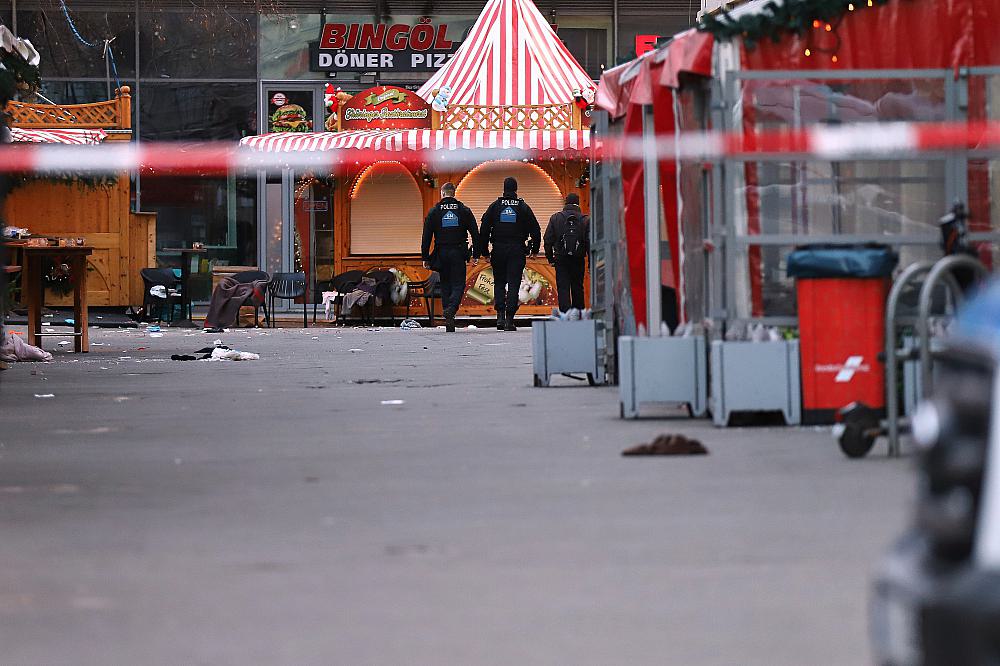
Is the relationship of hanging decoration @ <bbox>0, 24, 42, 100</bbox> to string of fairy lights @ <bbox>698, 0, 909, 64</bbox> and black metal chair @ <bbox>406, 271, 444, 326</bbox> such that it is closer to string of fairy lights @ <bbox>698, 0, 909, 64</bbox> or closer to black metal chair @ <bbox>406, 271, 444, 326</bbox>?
string of fairy lights @ <bbox>698, 0, 909, 64</bbox>

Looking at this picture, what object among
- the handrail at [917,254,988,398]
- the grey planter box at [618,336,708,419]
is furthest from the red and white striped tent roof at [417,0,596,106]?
the handrail at [917,254,988,398]

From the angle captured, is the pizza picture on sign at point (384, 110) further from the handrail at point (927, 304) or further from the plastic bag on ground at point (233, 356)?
the handrail at point (927, 304)

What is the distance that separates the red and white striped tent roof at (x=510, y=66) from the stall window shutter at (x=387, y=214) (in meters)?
1.76

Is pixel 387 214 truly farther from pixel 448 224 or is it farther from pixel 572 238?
pixel 572 238

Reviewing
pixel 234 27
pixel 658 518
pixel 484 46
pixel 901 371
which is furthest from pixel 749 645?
pixel 234 27

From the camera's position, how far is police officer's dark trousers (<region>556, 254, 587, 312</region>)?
2769 centimetres

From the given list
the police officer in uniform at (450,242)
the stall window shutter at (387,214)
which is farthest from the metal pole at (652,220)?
the stall window shutter at (387,214)

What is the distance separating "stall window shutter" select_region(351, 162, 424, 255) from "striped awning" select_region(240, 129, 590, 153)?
5.22 ft

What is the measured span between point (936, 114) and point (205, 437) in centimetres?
477

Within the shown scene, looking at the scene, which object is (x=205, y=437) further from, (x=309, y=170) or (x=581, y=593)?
(x=309, y=170)

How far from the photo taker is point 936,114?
11.2 m

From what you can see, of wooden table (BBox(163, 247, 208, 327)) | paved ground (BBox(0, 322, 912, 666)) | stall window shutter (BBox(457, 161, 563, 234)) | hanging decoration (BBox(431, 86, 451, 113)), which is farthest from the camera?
stall window shutter (BBox(457, 161, 563, 234))

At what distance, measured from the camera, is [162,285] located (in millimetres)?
31156

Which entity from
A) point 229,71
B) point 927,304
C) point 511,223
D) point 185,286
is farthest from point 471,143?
point 927,304
